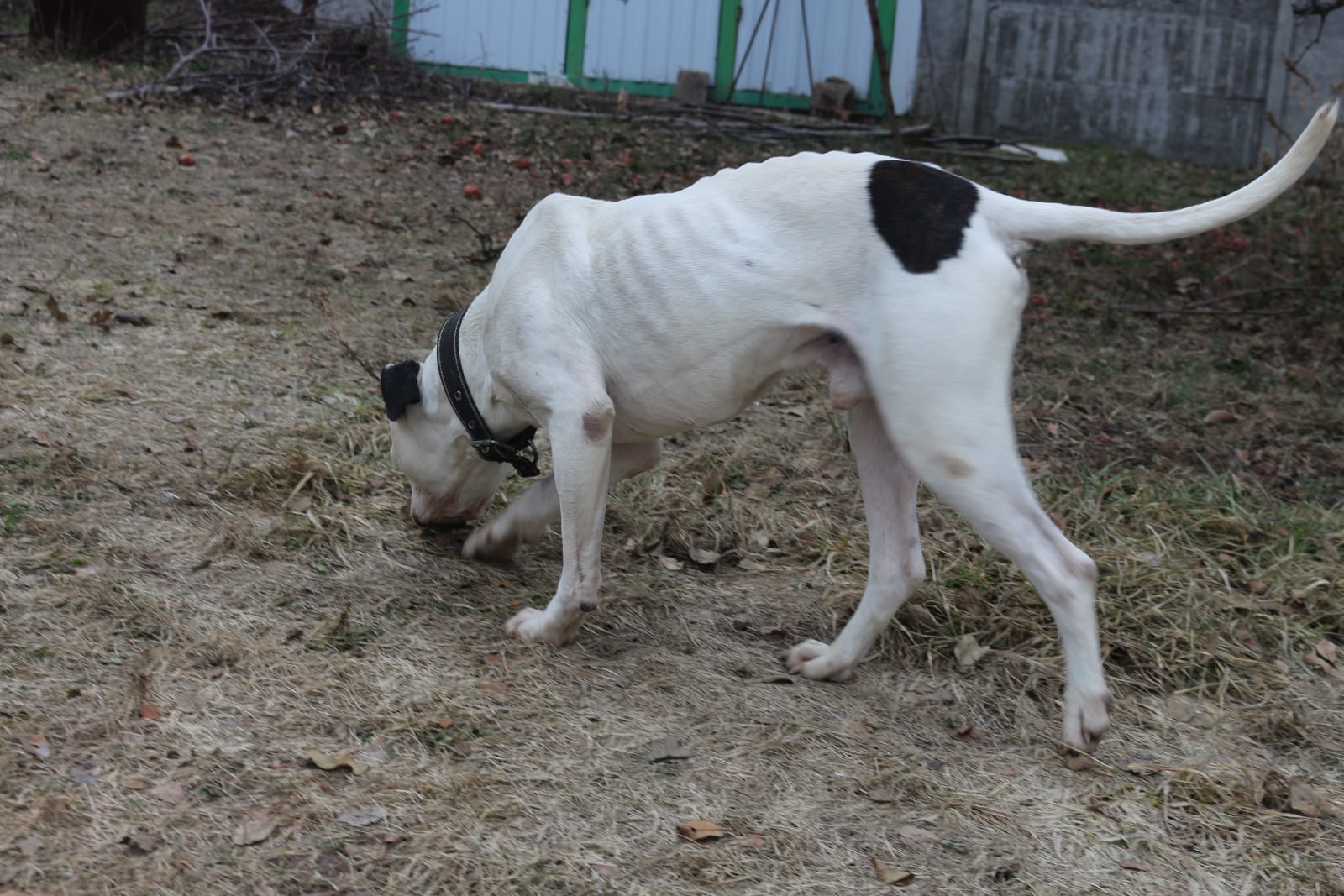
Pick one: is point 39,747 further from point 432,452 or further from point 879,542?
point 879,542

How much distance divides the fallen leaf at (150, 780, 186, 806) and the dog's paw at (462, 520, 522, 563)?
4.99 ft

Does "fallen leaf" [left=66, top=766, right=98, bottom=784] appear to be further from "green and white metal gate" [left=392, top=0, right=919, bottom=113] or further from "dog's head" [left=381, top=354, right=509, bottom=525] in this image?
"green and white metal gate" [left=392, top=0, right=919, bottom=113]

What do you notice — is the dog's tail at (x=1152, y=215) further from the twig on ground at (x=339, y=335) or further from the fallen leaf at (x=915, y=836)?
the twig on ground at (x=339, y=335)

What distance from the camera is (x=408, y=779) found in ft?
9.79

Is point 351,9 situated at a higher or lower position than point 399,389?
higher

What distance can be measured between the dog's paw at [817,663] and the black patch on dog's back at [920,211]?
4.16 feet

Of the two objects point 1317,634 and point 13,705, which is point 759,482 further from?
point 13,705

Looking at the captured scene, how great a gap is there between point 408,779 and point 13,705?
1028 millimetres

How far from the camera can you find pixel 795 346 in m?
3.36

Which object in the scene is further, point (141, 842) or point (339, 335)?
point (339, 335)

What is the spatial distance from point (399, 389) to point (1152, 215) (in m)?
2.30

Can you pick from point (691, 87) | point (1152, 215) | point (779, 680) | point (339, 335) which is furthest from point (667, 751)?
point (691, 87)

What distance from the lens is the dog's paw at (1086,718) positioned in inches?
129

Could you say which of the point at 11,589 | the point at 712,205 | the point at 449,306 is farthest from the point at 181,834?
the point at 449,306
